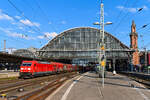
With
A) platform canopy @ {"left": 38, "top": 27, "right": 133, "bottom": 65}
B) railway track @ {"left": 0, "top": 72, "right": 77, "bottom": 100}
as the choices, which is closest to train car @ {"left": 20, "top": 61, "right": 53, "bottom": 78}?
railway track @ {"left": 0, "top": 72, "right": 77, "bottom": 100}

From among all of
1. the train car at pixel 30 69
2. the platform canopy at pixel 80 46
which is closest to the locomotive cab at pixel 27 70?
A: the train car at pixel 30 69

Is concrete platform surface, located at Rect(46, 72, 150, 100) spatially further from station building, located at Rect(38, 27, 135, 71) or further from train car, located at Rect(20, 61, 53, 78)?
station building, located at Rect(38, 27, 135, 71)

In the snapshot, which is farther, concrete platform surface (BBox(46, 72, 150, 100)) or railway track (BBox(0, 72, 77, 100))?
concrete platform surface (BBox(46, 72, 150, 100))

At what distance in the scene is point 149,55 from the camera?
7712 cm

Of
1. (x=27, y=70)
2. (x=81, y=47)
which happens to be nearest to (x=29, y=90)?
(x=27, y=70)

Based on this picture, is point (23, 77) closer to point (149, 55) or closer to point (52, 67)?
point (52, 67)

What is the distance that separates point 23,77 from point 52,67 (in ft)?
42.8

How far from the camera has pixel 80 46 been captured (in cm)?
8938

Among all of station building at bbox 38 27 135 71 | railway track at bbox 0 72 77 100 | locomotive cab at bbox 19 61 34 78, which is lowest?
railway track at bbox 0 72 77 100

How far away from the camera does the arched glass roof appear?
8412 centimetres

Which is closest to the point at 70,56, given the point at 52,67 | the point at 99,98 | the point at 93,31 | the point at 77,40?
the point at 77,40

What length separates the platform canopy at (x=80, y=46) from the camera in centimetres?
8410

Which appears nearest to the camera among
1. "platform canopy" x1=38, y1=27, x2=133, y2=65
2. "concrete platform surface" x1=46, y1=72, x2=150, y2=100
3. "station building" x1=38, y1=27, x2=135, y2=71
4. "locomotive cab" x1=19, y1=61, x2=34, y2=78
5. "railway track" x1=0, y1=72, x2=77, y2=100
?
"railway track" x1=0, y1=72, x2=77, y2=100

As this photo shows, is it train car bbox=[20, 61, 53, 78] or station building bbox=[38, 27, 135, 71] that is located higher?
station building bbox=[38, 27, 135, 71]
